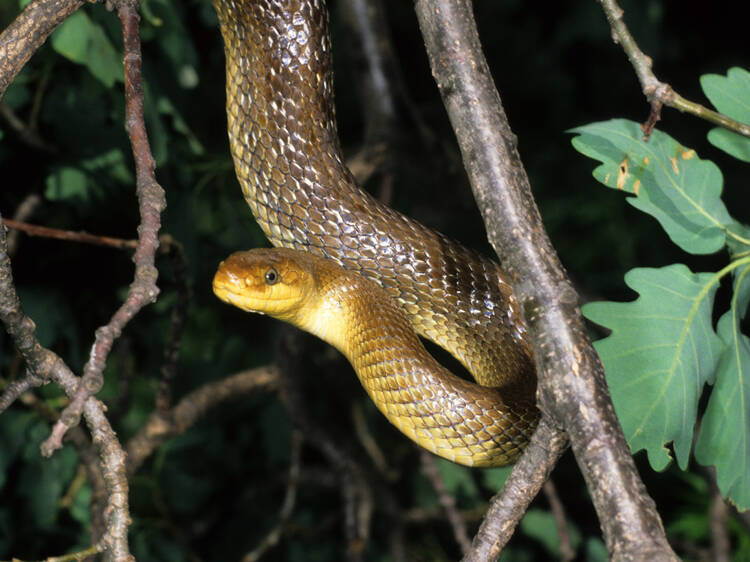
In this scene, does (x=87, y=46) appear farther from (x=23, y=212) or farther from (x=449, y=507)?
(x=449, y=507)

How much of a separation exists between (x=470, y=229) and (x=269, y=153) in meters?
1.85

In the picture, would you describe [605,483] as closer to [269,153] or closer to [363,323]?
[363,323]

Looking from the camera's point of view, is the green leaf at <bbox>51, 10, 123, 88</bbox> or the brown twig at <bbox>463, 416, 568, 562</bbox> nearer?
the brown twig at <bbox>463, 416, 568, 562</bbox>

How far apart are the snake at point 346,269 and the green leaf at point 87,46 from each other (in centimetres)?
36

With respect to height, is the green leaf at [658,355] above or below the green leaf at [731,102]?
below

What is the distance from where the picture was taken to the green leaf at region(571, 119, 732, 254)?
5.40 ft

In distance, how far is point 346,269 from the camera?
7.80ft

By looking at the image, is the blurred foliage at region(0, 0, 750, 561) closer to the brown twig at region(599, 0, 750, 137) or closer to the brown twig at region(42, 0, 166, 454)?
the brown twig at region(42, 0, 166, 454)

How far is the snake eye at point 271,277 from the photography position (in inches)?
84.8

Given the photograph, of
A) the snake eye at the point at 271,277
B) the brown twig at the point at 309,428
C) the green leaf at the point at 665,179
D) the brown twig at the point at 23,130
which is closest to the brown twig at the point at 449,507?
the brown twig at the point at 309,428

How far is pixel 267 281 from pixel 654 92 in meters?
1.10

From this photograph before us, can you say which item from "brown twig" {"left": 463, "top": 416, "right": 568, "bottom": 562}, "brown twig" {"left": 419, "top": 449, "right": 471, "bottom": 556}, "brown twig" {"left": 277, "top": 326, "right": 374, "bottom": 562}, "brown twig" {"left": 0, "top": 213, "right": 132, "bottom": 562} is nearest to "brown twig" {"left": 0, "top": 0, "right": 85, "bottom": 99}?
"brown twig" {"left": 0, "top": 213, "right": 132, "bottom": 562}

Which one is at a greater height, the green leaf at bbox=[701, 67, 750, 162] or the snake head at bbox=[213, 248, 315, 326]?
the green leaf at bbox=[701, 67, 750, 162]

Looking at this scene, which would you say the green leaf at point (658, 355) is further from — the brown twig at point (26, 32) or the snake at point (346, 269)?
the brown twig at point (26, 32)
